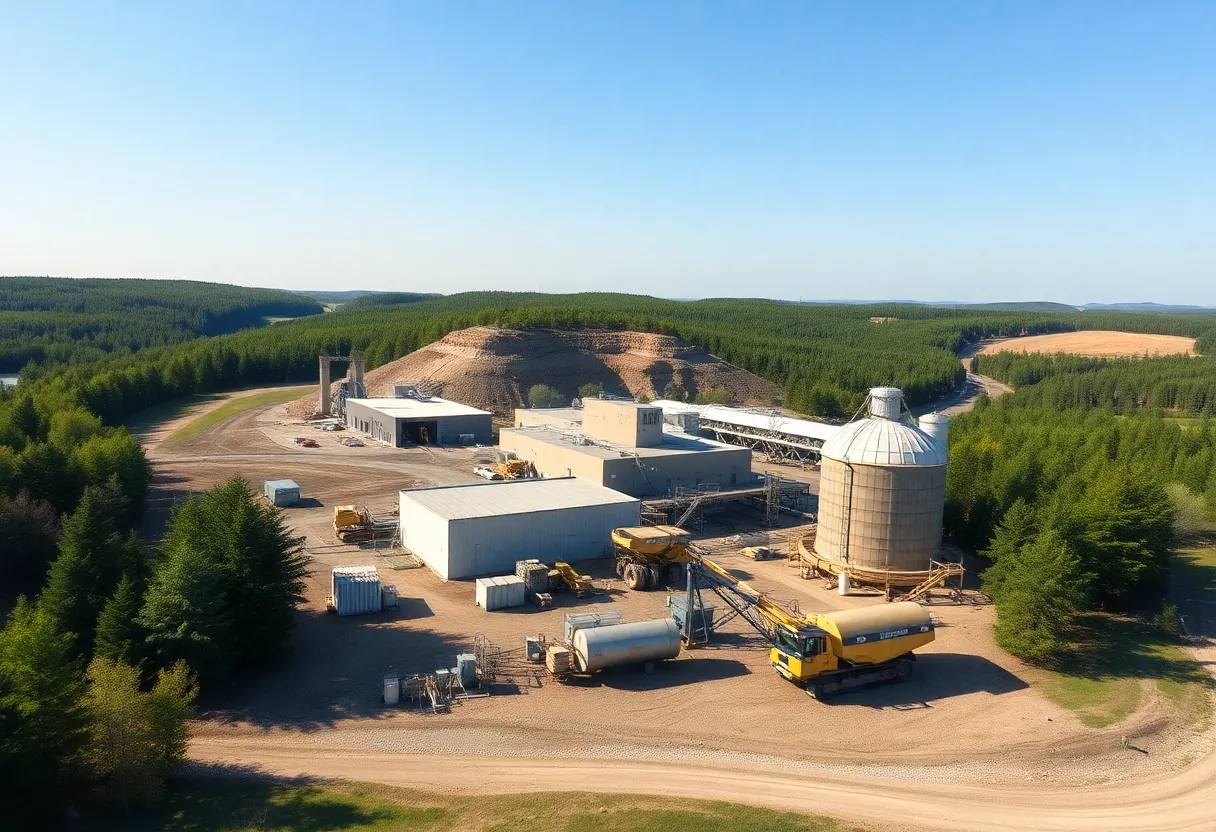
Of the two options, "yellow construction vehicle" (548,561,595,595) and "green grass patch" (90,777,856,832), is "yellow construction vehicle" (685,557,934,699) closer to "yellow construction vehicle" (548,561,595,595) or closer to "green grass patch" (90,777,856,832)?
"green grass patch" (90,777,856,832)

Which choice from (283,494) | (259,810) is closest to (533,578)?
(259,810)

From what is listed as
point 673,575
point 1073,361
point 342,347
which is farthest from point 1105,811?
point 1073,361

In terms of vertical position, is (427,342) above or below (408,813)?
above

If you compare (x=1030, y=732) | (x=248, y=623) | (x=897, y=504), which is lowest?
(x=1030, y=732)

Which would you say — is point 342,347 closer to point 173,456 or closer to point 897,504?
point 173,456

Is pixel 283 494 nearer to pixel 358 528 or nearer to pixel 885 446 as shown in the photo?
pixel 358 528

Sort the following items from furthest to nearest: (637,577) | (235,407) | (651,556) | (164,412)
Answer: (235,407) < (164,412) < (651,556) < (637,577)

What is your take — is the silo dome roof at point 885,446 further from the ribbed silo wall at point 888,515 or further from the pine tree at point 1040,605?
the pine tree at point 1040,605
